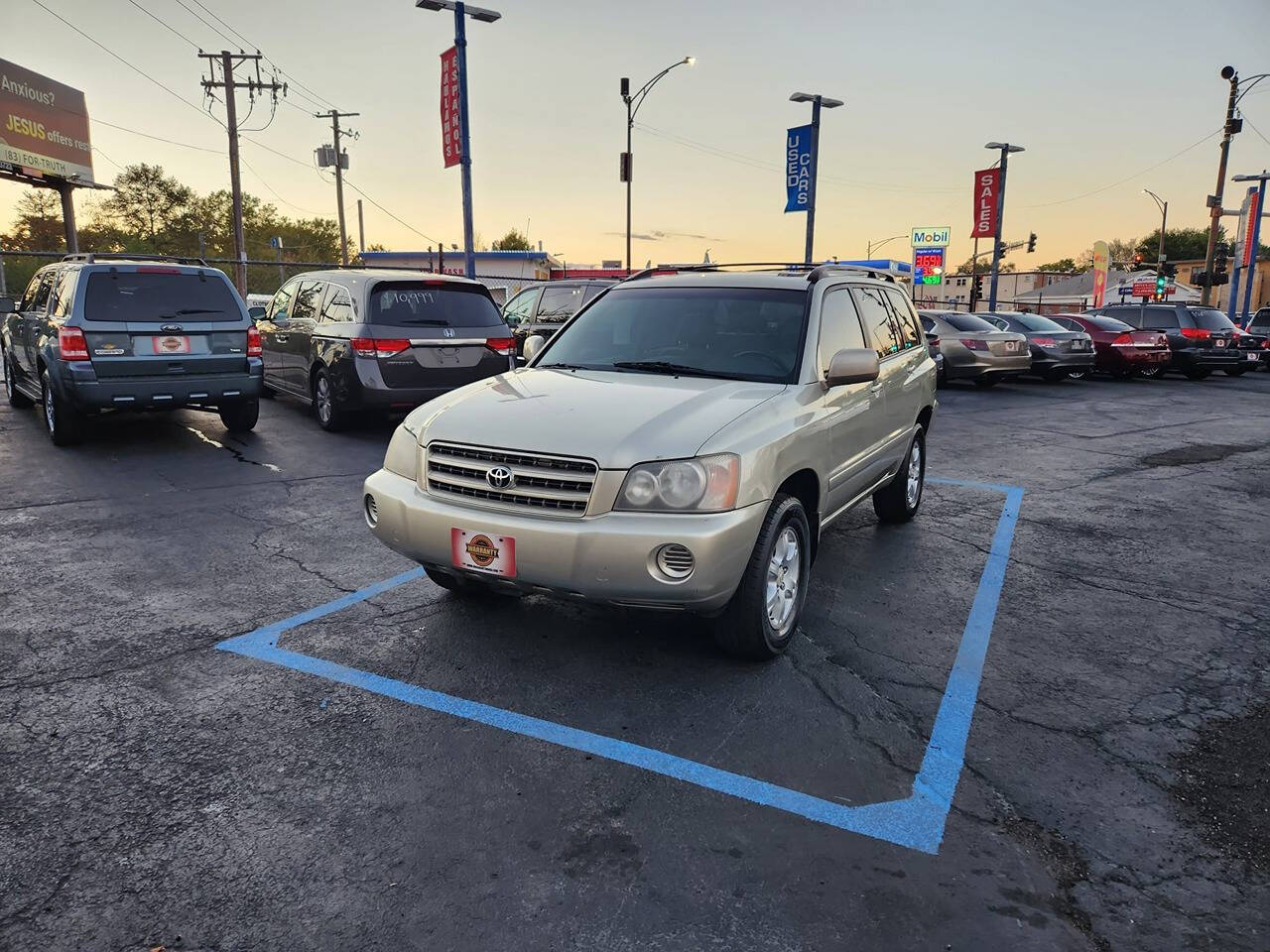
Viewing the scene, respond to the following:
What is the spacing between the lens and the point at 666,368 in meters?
4.55

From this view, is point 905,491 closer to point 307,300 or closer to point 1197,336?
point 307,300

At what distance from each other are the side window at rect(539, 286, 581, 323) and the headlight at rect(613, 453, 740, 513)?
10016 mm

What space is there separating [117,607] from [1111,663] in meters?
5.10

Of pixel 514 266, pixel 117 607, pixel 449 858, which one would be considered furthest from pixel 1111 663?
pixel 514 266

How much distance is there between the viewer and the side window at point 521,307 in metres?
14.1

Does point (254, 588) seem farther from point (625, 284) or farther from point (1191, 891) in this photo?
point (1191, 891)

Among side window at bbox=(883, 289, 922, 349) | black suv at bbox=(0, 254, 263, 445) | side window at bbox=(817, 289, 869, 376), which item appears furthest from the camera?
black suv at bbox=(0, 254, 263, 445)

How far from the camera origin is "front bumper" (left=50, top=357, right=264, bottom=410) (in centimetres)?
796

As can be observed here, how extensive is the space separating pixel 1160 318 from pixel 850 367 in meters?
20.1

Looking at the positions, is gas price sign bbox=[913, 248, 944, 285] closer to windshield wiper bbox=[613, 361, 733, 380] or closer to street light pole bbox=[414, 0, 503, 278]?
street light pole bbox=[414, 0, 503, 278]

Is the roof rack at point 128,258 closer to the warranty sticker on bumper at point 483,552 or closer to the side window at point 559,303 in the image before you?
the side window at point 559,303

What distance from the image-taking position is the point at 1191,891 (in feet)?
8.21

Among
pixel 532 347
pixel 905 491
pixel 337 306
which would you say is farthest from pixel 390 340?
pixel 905 491

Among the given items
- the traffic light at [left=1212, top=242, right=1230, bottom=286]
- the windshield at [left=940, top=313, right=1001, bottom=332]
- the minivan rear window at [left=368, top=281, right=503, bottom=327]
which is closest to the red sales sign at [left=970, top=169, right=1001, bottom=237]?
the traffic light at [left=1212, top=242, right=1230, bottom=286]
